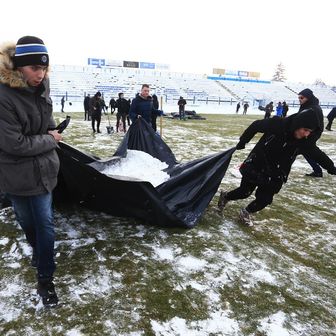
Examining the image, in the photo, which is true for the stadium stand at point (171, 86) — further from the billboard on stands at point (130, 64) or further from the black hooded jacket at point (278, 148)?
the black hooded jacket at point (278, 148)

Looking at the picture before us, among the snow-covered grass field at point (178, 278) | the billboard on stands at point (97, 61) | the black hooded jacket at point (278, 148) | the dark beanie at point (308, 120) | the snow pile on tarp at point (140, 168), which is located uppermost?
the billboard on stands at point (97, 61)

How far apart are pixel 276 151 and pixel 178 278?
1.65 meters

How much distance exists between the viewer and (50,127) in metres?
2.17

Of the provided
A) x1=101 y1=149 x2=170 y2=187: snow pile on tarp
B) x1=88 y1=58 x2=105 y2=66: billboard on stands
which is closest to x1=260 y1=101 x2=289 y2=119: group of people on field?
x1=101 y1=149 x2=170 y2=187: snow pile on tarp

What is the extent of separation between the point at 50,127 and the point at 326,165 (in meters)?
2.72

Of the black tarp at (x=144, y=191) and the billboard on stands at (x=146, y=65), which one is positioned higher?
the billboard on stands at (x=146, y=65)

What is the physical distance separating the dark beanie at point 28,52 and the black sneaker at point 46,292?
54.8 inches

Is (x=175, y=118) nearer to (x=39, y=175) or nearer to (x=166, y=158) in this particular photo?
(x=166, y=158)

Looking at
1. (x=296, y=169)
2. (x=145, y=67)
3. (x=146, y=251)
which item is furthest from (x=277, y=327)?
(x=145, y=67)

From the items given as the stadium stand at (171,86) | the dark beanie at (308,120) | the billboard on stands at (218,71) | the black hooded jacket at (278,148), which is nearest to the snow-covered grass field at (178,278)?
the black hooded jacket at (278,148)

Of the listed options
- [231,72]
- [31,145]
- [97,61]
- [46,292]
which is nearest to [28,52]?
[31,145]

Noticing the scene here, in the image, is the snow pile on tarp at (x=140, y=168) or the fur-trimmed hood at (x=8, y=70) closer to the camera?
the fur-trimmed hood at (x=8, y=70)

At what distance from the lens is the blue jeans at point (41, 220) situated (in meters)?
1.97

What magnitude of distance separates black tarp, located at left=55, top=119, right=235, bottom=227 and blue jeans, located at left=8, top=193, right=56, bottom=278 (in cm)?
93
